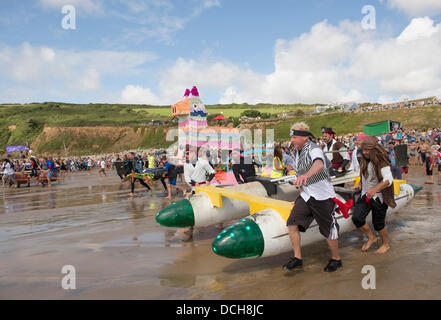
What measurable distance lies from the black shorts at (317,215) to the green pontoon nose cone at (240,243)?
1.36 feet

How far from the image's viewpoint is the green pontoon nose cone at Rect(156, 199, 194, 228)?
5.68 meters

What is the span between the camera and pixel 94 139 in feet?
214

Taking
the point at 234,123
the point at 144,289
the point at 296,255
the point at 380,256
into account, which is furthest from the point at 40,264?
the point at 234,123

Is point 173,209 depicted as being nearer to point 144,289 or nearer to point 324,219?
point 144,289

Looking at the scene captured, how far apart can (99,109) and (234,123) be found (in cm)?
4705

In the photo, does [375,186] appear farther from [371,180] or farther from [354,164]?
[354,164]

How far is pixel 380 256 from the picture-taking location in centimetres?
486

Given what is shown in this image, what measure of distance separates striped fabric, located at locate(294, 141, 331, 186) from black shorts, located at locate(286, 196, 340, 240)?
246 millimetres

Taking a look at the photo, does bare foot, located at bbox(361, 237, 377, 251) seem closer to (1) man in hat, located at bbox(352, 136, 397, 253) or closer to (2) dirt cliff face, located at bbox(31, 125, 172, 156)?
(1) man in hat, located at bbox(352, 136, 397, 253)

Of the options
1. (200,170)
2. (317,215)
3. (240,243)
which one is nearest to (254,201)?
(240,243)

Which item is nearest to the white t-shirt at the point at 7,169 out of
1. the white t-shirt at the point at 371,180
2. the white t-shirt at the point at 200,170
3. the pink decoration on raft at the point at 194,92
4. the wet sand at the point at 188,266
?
the pink decoration on raft at the point at 194,92

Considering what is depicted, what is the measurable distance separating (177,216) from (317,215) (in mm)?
2374

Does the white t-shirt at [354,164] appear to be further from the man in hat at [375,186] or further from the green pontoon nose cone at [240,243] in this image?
the green pontoon nose cone at [240,243]

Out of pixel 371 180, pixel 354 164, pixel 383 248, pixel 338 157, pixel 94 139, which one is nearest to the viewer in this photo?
pixel 371 180
